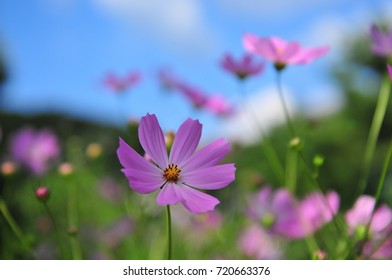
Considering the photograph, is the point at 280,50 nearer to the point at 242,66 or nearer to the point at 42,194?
the point at 242,66

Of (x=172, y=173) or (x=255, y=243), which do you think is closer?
(x=172, y=173)

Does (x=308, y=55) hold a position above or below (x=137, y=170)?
above

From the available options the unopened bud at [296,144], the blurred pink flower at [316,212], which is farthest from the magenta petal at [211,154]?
Result: the blurred pink flower at [316,212]

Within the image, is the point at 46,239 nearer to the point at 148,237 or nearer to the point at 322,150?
the point at 148,237

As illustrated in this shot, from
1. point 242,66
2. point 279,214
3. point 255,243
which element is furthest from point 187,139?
point 255,243

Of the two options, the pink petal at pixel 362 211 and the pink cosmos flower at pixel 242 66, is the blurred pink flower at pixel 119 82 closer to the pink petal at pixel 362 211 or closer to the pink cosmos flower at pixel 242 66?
the pink cosmos flower at pixel 242 66
